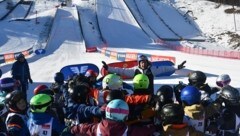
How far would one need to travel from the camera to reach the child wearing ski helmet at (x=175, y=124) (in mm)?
6309

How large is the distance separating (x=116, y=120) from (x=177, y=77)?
14826mm

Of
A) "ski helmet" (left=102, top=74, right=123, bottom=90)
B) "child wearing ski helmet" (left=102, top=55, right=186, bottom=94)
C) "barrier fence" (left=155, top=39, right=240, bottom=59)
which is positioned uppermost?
"ski helmet" (left=102, top=74, right=123, bottom=90)

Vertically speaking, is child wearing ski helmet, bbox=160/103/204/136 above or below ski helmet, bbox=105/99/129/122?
below

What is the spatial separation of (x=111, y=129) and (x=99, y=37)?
128ft

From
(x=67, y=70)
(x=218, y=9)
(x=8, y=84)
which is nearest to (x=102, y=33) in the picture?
(x=218, y=9)

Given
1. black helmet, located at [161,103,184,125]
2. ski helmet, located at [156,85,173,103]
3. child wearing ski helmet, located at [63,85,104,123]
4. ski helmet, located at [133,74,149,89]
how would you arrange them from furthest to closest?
ski helmet, located at [133,74,149,89] → ski helmet, located at [156,85,173,103] → child wearing ski helmet, located at [63,85,104,123] → black helmet, located at [161,103,184,125]

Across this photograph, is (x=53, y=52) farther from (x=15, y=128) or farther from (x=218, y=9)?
(x=218, y=9)

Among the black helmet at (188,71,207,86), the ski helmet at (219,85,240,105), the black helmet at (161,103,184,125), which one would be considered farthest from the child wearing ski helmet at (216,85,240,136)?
the black helmet at (161,103,184,125)

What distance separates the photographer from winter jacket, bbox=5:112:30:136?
6.78 meters

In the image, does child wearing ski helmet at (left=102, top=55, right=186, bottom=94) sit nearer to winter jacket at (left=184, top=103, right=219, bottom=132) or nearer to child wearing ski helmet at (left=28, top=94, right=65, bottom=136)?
winter jacket at (left=184, top=103, right=219, bottom=132)

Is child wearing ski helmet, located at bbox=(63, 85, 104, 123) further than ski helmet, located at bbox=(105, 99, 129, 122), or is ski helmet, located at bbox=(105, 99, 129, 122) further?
child wearing ski helmet, located at bbox=(63, 85, 104, 123)

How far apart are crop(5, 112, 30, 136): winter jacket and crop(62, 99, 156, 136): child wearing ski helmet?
3.21 feet

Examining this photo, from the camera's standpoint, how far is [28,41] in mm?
42750

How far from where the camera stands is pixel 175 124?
20.9 ft
